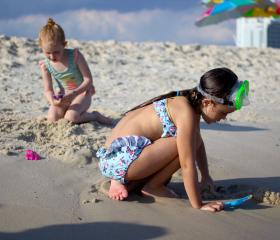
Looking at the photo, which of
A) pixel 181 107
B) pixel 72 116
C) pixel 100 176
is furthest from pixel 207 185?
pixel 72 116

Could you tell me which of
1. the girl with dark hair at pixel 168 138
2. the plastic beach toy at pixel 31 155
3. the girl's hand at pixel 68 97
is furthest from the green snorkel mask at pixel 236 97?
the girl's hand at pixel 68 97

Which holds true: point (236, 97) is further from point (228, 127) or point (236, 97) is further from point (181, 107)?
point (228, 127)

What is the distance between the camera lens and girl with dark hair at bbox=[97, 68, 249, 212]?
7.91 ft

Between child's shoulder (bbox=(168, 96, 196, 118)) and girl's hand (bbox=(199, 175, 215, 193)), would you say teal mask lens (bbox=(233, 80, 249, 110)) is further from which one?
girl's hand (bbox=(199, 175, 215, 193))

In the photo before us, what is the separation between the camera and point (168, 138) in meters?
2.54

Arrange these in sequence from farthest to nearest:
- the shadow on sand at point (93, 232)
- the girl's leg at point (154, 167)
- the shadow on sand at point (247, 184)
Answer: the shadow on sand at point (247, 184) → the girl's leg at point (154, 167) → the shadow on sand at point (93, 232)

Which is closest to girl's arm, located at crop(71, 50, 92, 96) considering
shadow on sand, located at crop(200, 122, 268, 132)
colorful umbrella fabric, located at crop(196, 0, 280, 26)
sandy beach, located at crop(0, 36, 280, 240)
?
sandy beach, located at crop(0, 36, 280, 240)

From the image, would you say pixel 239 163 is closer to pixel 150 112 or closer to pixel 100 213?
pixel 150 112

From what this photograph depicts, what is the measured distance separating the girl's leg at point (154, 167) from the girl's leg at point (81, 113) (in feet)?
5.71

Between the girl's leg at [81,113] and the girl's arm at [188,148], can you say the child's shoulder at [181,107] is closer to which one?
the girl's arm at [188,148]

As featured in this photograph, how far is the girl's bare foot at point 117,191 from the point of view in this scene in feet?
8.45

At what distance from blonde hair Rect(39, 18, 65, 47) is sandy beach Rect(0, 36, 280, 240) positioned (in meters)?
0.76

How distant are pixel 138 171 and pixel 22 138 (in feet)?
5.08

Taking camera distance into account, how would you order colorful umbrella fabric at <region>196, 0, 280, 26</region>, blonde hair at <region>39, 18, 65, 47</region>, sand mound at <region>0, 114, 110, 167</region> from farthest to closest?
colorful umbrella fabric at <region>196, 0, 280, 26</region> < blonde hair at <region>39, 18, 65, 47</region> < sand mound at <region>0, 114, 110, 167</region>
